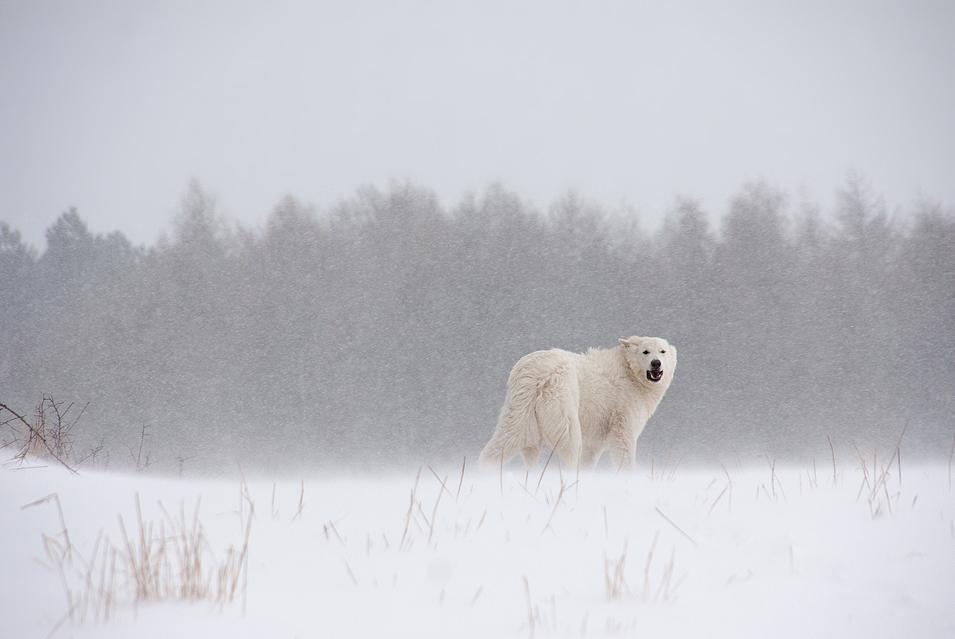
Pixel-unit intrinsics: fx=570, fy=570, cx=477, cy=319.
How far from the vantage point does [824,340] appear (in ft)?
56.0

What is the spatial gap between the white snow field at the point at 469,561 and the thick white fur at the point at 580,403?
2.39m

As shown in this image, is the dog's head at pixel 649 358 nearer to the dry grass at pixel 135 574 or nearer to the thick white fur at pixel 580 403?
the thick white fur at pixel 580 403

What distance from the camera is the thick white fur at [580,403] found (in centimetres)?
541

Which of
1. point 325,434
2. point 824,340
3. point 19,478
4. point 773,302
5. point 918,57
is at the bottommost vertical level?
point 325,434

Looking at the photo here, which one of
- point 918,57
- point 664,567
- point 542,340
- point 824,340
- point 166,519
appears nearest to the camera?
point 664,567

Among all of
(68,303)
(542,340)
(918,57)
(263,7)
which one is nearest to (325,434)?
(542,340)

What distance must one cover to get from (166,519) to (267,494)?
1.74 feet

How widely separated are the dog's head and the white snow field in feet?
10.2

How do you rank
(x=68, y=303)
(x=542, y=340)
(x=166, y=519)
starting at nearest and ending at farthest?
(x=166, y=519) < (x=542, y=340) < (x=68, y=303)

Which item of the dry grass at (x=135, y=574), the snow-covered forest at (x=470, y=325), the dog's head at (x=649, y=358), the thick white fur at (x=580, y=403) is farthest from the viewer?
the snow-covered forest at (x=470, y=325)

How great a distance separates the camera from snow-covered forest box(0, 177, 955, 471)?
55.0ft

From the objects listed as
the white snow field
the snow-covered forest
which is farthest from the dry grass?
the snow-covered forest

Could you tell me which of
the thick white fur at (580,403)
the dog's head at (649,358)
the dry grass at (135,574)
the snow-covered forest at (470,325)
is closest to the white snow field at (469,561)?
the dry grass at (135,574)

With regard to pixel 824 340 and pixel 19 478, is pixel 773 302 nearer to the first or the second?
pixel 824 340
